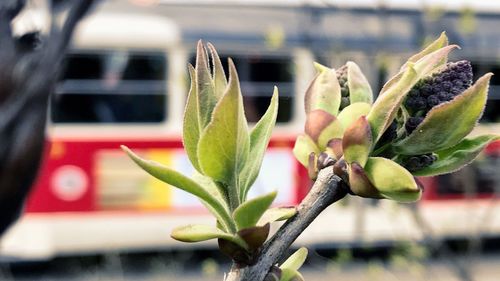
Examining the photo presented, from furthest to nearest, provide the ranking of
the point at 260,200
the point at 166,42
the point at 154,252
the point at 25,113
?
the point at 154,252
the point at 166,42
the point at 25,113
the point at 260,200

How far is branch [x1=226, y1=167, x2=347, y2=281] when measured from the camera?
15.1 inches

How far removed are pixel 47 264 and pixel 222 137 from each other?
741 cm

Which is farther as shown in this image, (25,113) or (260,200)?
(25,113)

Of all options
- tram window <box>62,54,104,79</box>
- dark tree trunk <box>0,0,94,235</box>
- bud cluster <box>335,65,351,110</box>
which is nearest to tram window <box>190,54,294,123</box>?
tram window <box>62,54,104,79</box>

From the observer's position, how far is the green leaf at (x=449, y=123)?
40 cm

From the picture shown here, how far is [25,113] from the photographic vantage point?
249 cm

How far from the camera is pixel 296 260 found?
0.44 meters

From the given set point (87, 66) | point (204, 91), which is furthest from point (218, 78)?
point (87, 66)

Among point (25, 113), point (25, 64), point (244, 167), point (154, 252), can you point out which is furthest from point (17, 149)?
point (154, 252)

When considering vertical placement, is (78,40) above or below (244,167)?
below

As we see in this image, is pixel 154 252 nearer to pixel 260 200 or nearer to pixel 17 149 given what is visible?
pixel 17 149

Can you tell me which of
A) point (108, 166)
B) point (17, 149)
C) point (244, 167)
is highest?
point (244, 167)

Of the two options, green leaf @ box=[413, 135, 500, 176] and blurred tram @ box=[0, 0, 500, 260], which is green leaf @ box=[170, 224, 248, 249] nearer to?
green leaf @ box=[413, 135, 500, 176]

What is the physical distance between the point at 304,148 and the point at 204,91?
0.24 ft
